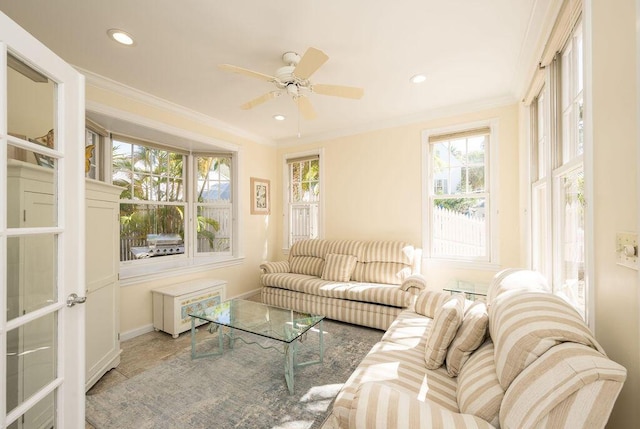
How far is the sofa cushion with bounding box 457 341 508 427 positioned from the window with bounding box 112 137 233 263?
11.9 ft

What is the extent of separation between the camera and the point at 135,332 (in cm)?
303

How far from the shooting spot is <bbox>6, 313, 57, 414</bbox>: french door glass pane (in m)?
1.11

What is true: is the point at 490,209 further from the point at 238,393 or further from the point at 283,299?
the point at 238,393

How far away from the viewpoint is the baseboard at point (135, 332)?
2928mm

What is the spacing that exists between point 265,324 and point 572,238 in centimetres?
236

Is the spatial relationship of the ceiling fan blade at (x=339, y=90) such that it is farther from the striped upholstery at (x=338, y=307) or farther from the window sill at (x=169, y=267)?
the window sill at (x=169, y=267)

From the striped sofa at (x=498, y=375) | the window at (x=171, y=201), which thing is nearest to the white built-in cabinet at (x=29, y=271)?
the striped sofa at (x=498, y=375)

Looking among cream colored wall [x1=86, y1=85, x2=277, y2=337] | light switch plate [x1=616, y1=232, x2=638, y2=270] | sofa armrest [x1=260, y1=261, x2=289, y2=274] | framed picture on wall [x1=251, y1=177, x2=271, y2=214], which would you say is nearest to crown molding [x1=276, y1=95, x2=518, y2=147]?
cream colored wall [x1=86, y1=85, x2=277, y2=337]

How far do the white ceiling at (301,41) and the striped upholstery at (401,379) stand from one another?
7.49 feet

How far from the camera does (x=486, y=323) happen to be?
1.40 metres

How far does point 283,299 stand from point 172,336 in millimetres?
1367

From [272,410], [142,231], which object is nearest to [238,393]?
[272,410]

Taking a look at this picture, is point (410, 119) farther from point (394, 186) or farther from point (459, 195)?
point (459, 195)

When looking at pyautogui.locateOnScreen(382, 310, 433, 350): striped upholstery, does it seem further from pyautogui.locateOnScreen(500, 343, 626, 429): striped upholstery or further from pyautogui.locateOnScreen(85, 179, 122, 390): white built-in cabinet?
pyautogui.locateOnScreen(85, 179, 122, 390): white built-in cabinet
